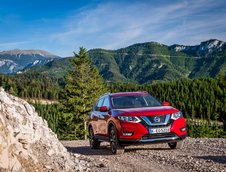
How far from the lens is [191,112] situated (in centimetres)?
17125

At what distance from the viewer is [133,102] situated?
14516mm

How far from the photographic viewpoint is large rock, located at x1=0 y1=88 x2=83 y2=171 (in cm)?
836

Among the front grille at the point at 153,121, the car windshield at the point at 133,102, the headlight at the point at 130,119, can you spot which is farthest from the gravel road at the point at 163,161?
the car windshield at the point at 133,102

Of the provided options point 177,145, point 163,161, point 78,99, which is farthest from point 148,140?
point 78,99

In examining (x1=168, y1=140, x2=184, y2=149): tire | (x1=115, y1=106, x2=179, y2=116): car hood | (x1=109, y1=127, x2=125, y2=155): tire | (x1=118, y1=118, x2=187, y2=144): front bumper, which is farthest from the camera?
(x1=168, y1=140, x2=184, y2=149): tire

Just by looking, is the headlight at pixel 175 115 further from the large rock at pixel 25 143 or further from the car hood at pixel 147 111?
the large rock at pixel 25 143

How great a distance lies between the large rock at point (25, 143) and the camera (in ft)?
27.4

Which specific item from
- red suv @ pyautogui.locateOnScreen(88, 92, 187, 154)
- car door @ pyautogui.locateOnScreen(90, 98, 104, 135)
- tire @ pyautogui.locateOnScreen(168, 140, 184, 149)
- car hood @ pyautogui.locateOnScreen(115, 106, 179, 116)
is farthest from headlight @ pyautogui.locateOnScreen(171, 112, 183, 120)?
car door @ pyautogui.locateOnScreen(90, 98, 104, 135)

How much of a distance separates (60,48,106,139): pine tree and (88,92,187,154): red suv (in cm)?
2961

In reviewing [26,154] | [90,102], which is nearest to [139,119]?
[26,154]

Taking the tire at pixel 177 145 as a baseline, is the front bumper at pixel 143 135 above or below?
above

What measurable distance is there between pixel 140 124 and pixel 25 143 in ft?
15.2

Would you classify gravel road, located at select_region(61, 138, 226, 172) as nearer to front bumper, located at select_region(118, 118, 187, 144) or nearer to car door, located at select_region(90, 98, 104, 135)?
front bumper, located at select_region(118, 118, 187, 144)

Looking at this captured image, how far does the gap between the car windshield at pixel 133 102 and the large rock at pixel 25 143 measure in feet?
12.8
